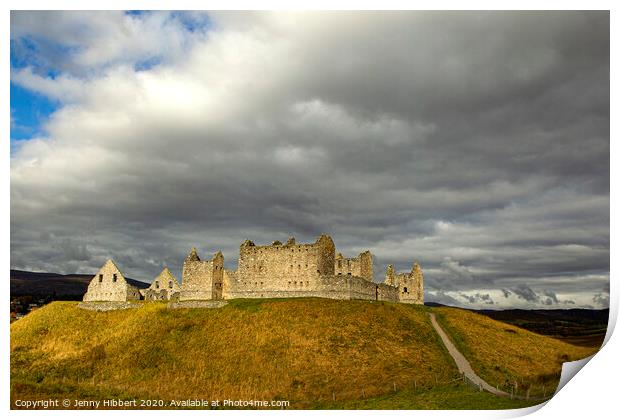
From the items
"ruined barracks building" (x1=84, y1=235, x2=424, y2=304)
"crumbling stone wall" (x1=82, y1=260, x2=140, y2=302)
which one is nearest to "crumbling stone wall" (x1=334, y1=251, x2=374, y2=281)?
"ruined barracks building" (x1=84, y1=235, x2=424, y2=304)

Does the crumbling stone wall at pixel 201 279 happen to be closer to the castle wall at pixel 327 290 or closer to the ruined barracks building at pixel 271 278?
the ruined barracks building at pixel 271 278

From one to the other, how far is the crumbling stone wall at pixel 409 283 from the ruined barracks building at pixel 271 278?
81cm

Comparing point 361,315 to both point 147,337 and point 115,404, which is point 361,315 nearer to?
point 147,337

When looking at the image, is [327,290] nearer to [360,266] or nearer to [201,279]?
[360,266]

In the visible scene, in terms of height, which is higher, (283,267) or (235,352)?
(283,267)

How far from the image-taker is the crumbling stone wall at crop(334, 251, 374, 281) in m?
79.8

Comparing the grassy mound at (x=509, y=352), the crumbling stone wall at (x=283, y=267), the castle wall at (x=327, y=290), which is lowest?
the grassy mound at (x=509, y=352)

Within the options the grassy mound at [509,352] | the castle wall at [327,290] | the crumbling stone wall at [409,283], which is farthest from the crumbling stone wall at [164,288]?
the grassy mound at [509,352]

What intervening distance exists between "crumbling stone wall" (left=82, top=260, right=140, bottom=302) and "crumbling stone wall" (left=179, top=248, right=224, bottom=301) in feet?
31.5

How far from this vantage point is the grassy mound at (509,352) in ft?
155

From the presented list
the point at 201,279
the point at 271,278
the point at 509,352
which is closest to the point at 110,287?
the point at 201,279

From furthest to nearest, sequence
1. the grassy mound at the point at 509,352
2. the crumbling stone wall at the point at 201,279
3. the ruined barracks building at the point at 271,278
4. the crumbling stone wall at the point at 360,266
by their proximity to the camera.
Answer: the crumbling stone wall at the point at 360,266 → the crumbling stone wall at the point at 201,279 → the ruined barracks building at the point at 271,278 → the grassy mound at the point at 509,352

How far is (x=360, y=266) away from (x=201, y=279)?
24.9m

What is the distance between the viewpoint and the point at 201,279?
77688 millimetres
